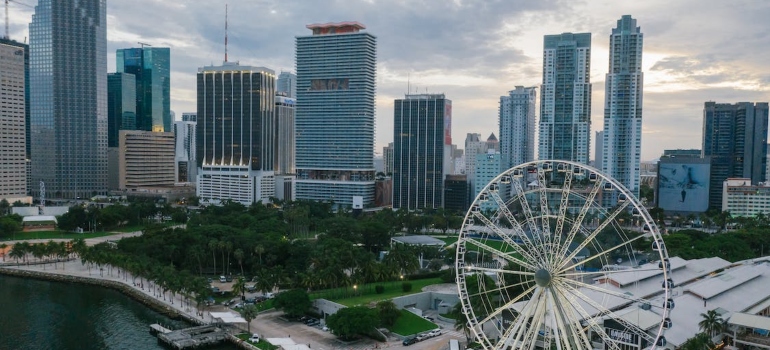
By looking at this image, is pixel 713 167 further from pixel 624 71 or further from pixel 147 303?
pixel 147 303

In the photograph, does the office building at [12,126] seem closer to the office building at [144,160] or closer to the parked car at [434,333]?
the office building at [144,160]

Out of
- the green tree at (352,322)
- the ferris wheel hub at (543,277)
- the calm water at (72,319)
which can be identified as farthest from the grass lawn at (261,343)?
the ferris wheel hub at (543,277)

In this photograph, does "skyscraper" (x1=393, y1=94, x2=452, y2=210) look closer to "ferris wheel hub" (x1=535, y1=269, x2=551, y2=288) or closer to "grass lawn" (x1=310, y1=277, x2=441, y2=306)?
"grass lawn" (x1=310, y1=277, x2=441, y2=306)

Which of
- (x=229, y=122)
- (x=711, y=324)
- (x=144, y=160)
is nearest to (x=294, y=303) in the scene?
(x=711, y=324)

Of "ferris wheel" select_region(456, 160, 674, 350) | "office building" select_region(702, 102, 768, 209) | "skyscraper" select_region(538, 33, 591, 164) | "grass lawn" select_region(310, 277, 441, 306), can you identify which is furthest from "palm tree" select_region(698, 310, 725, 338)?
"office building" select_region(702, 102, 768, 209)

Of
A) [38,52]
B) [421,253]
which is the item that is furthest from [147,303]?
[38,52]

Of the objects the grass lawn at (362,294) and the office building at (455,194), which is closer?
the grass lawn at (362,294)

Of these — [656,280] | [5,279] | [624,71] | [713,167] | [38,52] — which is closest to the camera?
[656,280]
